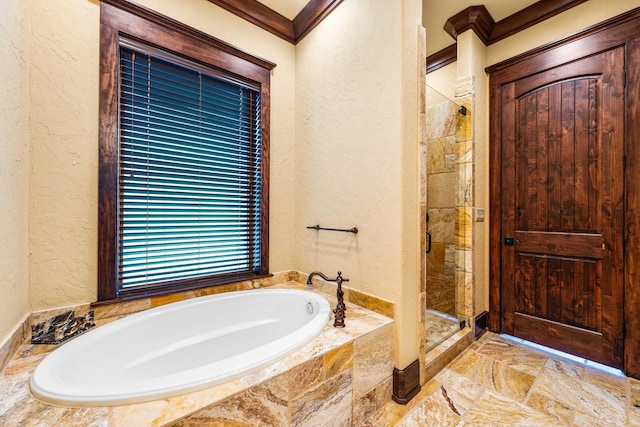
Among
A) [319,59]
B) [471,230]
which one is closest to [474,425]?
[471,230]

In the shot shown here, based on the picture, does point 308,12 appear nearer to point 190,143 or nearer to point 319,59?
point 319,59

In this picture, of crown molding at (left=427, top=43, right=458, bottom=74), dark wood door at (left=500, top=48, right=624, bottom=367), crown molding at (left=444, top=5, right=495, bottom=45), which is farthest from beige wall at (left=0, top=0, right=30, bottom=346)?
dark wood door at (left=500, top=48, right=624, bottom=367)

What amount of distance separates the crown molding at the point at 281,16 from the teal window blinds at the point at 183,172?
20.5 inches

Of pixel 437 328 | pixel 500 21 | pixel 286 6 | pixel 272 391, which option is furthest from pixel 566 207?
pixel 286 6

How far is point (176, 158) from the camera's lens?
1768 millimetres

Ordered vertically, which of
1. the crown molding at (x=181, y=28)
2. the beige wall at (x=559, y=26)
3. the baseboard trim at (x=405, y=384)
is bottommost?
the baseboard trim at (x=405, y=384)

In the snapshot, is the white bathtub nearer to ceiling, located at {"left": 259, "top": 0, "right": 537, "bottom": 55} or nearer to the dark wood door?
the dark wood door

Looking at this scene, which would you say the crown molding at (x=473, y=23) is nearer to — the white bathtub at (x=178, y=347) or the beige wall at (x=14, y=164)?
the white bathtub at (x=178, y=347)

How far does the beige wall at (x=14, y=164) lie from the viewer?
104cm

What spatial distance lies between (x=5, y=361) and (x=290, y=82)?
239cm

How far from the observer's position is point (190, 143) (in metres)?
1.83

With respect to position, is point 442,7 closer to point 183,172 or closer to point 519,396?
point 183,172

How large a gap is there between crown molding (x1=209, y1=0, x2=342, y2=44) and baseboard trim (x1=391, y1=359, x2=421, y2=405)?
96.9 inches

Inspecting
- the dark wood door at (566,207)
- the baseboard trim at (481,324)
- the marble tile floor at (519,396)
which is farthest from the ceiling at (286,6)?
the baseboard trim at (481,324)
